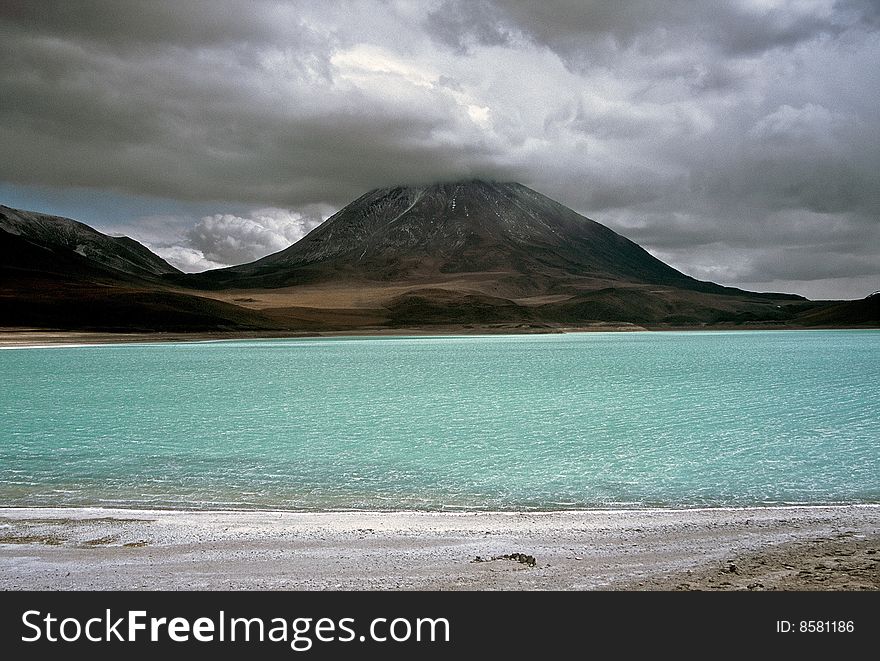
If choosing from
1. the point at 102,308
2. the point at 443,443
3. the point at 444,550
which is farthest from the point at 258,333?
the point at 444,550

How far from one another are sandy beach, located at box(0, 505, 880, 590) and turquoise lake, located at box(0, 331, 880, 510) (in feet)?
4.48

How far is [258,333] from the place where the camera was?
10512 cm

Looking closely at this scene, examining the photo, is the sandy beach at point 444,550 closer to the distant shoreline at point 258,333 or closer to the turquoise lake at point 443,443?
the turquoise lake at point 443,443

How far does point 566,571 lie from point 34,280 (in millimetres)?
170082

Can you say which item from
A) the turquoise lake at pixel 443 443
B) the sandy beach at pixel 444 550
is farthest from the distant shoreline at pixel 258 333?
the sandy beach at pixel 444 550

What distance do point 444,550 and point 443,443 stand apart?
27.7ft

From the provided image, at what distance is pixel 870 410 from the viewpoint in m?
20.1

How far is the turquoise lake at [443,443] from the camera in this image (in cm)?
1089

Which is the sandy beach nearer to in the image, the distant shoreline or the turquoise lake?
the turquoise lake

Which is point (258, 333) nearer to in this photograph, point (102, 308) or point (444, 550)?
point (102, 308)

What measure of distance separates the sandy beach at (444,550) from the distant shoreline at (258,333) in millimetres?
67589

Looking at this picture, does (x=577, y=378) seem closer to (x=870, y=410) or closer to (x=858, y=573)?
(x=870, y=410)

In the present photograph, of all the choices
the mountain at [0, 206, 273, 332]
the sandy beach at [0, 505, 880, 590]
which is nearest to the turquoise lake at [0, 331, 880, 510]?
the sandy beach at [0, 505, 880, 590]

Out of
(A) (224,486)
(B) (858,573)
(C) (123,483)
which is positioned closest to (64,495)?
(C) (123,483)
